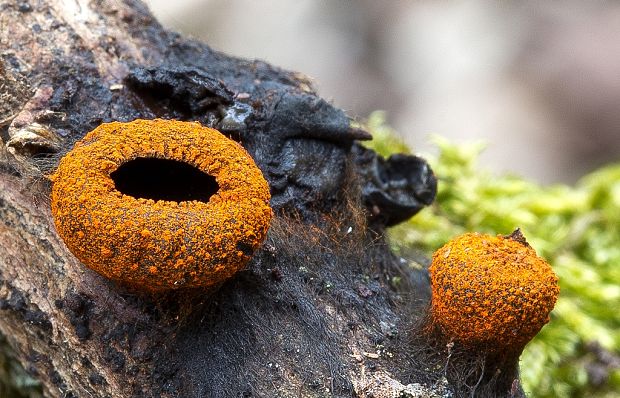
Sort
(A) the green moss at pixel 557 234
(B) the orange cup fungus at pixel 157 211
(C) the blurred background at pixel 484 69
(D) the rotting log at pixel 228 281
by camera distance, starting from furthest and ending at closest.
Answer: (C) the blurred background at pixel 484 69 → (A) the green moss at pixel 557 234 → (D) the rotting log at pixel 228 281 → (B) the orange cup fungus at pixel 157 211

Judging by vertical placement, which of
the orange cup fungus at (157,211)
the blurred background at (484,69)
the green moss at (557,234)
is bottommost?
the orange cup fungus at (157,211)

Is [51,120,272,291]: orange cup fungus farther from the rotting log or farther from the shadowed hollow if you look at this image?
the rotting log

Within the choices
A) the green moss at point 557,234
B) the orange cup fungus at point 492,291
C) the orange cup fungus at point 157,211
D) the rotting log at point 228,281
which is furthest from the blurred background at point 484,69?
the orange cup fungus at point 157,211

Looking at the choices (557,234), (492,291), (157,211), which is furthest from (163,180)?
(557,234)

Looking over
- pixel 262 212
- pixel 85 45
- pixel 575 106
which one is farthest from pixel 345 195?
pixel 575 106

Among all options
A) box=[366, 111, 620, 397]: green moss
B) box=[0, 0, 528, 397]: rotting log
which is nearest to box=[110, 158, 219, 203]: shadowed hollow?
box=[0, 0, 528, 397]: rotting log

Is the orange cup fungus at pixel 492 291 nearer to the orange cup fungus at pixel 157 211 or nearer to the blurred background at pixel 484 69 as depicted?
the orange cup fungus at pixel 157 211

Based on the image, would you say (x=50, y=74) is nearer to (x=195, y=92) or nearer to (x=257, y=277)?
(x=195, y=92)

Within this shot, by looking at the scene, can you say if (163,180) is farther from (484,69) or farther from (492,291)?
(484,69)
